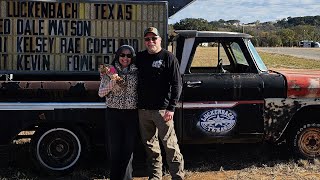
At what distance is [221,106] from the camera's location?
578 cm

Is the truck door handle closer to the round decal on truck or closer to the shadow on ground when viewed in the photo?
the round decal on truck

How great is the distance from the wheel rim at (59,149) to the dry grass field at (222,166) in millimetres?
170

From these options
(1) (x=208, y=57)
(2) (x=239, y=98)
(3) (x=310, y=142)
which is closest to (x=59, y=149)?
(2) (x=239, y=98)

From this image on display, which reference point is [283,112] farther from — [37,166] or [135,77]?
[37,166]

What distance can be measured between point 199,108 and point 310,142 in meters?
1.73

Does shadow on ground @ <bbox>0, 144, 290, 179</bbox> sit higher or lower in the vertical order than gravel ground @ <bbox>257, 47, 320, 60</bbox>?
lower

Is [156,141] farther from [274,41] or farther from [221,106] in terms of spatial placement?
[274,41]

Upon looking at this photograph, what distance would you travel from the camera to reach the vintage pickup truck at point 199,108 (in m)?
5.49

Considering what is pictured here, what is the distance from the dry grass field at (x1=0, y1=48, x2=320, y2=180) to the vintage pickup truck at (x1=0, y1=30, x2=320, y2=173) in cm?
26

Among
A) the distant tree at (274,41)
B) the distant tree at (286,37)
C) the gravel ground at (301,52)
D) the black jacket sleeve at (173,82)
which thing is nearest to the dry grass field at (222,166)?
the black jacket sleeve at (173,82)

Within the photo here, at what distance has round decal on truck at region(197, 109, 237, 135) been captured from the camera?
5773mm

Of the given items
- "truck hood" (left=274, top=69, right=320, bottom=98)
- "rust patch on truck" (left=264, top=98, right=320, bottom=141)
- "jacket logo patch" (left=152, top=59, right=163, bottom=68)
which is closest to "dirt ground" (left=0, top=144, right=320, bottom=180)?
"rust patch on truck" (left=264, top=98, right=320, bottom=141)

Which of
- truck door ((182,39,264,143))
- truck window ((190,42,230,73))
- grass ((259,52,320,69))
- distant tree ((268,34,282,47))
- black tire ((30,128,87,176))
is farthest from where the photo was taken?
distant tree ((268,34,282,47))

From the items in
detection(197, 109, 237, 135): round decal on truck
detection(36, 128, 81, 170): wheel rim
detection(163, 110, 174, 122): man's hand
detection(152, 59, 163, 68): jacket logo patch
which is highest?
detection(152, 59, 163, 68): jacket logo patch
